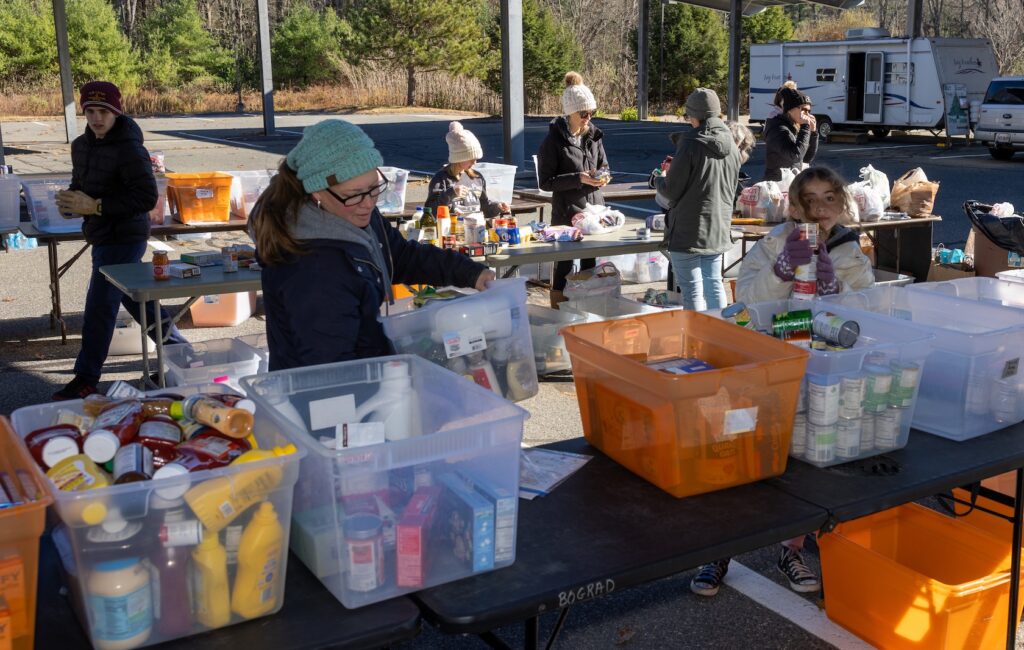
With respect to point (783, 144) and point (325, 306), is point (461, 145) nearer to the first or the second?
point (783, 144)

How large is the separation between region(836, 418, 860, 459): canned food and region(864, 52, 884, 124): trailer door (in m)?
21.8

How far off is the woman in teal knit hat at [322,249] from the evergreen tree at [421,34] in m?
39.7

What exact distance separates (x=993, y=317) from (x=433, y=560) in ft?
7.22

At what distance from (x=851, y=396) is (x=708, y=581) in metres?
1.33

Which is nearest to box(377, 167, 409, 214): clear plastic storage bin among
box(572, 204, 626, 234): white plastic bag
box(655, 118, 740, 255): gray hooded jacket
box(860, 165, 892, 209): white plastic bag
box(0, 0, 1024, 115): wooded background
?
box(572, 204, 626, 234): white plastic bag

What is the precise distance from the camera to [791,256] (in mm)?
3730

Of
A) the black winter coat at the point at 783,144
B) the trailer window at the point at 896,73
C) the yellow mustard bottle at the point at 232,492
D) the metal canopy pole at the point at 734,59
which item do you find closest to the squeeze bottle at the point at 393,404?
the yellow mustard bottle at the point at 232,492

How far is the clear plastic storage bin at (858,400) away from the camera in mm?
2643

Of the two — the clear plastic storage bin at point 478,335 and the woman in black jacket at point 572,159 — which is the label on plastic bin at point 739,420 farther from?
the woman in black jacket at point 572,159

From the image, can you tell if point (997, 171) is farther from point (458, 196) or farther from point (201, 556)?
point (201, 556)

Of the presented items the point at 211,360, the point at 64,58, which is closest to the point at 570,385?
the point at 211,360

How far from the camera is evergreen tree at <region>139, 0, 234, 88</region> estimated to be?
1711 inches

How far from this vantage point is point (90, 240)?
5.91 meters

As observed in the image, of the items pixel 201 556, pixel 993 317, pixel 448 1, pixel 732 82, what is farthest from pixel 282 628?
pixel 448 1
